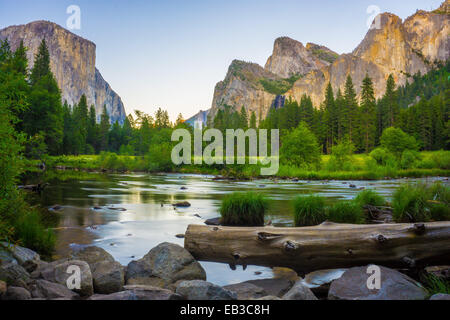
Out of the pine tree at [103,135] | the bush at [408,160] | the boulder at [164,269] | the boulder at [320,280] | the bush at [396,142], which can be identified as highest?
the pine tree at [103,135]

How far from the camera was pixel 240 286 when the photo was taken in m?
5.64

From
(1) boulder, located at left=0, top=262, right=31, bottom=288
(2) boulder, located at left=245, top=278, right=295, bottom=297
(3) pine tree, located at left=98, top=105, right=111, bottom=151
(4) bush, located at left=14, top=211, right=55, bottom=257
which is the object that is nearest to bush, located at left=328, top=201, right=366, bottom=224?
(2) boulder, located at left=245, top=278, right=295, bottom=297

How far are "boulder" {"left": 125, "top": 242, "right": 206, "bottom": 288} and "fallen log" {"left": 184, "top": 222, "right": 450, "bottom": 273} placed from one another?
26.9 inches

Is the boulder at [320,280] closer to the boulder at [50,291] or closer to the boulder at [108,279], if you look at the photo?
the boulder at [108,279]

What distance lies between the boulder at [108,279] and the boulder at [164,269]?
28 cm

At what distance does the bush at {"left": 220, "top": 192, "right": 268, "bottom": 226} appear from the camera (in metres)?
11.8

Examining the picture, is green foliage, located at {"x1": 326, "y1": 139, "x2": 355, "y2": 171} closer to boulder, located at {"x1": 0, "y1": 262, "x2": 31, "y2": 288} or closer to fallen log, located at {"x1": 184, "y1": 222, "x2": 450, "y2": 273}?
fallen log, located at {"x1": 184, "y1": 222, "x2": 450, "y2": 273}

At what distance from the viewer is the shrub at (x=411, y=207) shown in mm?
9648

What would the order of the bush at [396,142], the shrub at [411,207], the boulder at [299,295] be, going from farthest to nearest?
the bush at [396,142]
the shrub at [411,207]
the boulder at [299,295]

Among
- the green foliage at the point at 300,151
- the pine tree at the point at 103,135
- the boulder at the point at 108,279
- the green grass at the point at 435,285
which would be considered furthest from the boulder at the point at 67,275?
the pine tree at the point at 103,135

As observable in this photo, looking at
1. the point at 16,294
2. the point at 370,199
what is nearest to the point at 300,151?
the point at 370,199
